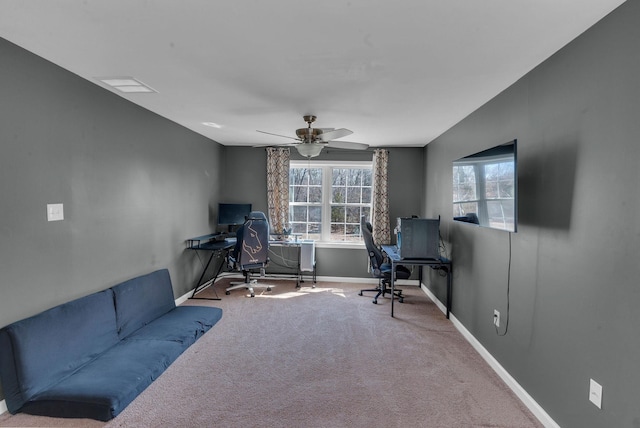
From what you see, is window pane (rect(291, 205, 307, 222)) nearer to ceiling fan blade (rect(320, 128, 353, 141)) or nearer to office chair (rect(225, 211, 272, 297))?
office chair (rect(225, 211, 272, 297))

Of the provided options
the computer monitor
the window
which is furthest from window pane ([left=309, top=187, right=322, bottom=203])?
the computer monitor

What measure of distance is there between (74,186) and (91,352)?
4.50ft

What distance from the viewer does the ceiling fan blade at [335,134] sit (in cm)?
323

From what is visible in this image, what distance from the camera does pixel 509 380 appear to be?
2.53 metres

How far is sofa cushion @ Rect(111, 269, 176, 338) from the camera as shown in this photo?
10.00 ft

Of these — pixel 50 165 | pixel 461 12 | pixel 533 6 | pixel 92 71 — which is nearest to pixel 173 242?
pixel 50 165

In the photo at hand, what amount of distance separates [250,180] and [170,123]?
1948 millimetres

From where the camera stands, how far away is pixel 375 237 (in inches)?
219

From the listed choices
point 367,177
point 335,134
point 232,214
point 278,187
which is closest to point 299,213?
point 278,187

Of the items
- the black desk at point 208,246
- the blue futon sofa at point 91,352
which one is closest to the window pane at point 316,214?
the black desk at point 208,246

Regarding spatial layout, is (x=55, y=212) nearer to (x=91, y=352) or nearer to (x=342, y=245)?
(x=91, y=352)

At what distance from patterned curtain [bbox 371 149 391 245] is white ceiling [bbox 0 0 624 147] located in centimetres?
221

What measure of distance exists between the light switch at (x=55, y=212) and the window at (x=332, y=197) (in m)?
3.73

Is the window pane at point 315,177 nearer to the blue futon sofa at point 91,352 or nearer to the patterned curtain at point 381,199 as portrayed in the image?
the patterned curtain at point 381,199
